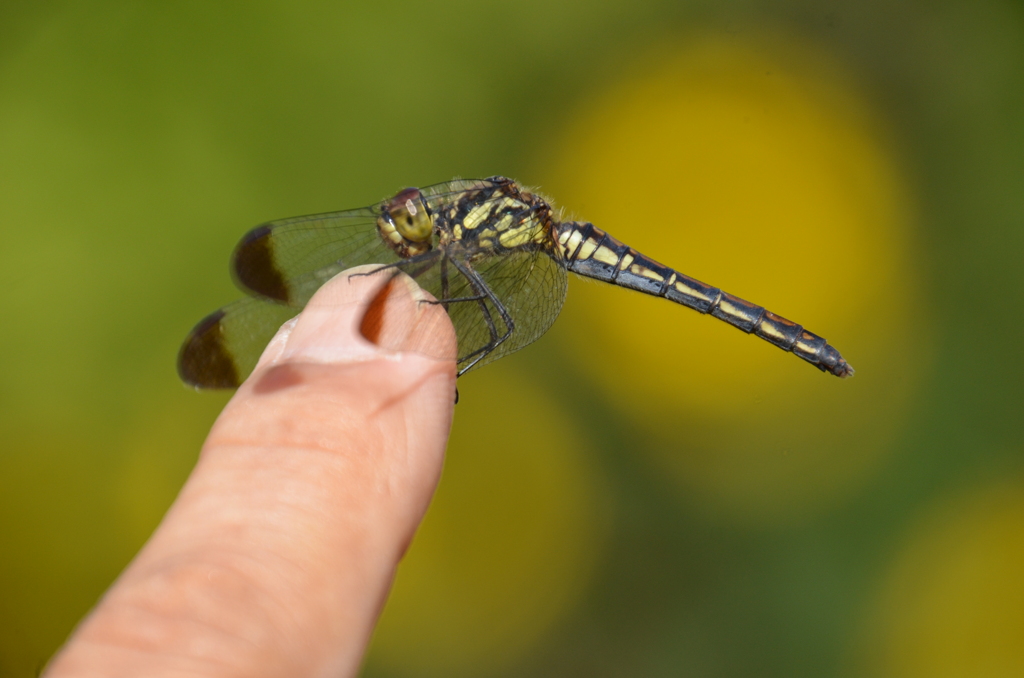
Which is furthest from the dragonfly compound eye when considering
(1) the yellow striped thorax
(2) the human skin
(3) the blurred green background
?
(3) the blurred green background

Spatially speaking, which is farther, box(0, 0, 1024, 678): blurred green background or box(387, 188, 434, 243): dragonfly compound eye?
box(0, 0, 1024, 678): blurred green background

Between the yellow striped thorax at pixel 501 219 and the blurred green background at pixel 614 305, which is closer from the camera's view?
the yellow striped thorax at pixel 501 219

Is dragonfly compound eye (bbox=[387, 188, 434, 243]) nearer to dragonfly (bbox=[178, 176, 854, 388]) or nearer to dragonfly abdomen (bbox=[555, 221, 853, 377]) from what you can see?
dragonfly (bbox=[178, 176, 854, 388])

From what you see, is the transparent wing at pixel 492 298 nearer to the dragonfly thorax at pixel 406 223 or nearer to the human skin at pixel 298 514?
the dragonfly thorax at pixel 406 223

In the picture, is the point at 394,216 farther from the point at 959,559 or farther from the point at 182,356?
the point at 959,559

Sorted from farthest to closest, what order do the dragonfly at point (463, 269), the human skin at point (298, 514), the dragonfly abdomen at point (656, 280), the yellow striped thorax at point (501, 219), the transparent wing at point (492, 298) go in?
the dragonfly abdomen at point (656, 280), the yellow striped thorax at point (501, 219), the transparent wing at point (492, 298), the dragonfly at point (463, 269), the human skin at point (298, 514)

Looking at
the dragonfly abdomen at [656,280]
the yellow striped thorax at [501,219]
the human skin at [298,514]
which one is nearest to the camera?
the human skin at [298,514]

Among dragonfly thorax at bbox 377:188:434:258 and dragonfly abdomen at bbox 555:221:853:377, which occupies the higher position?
dragonfly abdomen at bbox 555:221:853:377

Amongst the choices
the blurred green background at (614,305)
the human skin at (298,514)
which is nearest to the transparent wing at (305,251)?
the human skin at (298,514)

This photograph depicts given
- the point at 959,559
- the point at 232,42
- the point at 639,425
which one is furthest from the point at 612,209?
the point at 959,559
